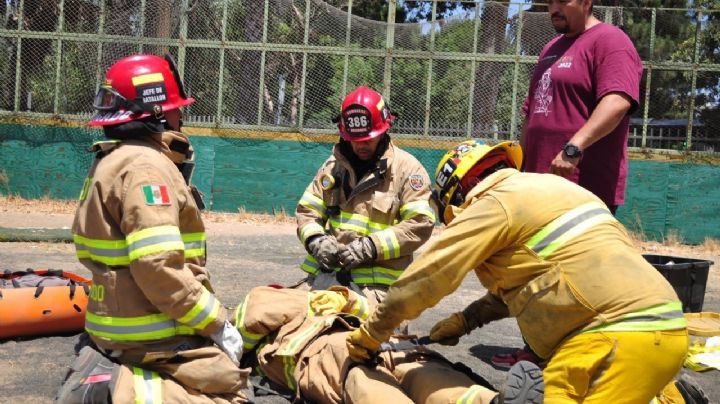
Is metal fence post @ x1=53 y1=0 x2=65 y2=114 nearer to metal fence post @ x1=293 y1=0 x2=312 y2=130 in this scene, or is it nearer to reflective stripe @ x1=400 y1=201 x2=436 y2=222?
A: metal fence post @ x1=293 y1=0 x2=312 y2=130

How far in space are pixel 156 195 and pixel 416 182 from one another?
232cm

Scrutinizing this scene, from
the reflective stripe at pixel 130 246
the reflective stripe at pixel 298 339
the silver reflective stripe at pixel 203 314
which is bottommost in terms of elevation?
the reflective stripe at pixel 298 339

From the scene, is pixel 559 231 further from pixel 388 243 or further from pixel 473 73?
pixel 473 73

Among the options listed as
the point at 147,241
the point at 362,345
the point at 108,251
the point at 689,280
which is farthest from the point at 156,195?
the point at 689,280

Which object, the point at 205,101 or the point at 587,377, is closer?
the point at 587,377

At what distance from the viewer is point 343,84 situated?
533 inches

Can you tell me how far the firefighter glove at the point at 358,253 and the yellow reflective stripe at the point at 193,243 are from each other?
A: 1469mm

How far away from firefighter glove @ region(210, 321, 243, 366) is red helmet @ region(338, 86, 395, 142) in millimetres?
1983

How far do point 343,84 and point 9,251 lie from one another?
6425mm

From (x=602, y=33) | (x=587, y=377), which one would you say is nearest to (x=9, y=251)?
(x=602, y=33)

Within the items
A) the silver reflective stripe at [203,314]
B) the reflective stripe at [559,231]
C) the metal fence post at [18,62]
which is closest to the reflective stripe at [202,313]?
the silver reflective stripe at [203,314]

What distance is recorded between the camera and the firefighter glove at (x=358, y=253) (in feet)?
16.1

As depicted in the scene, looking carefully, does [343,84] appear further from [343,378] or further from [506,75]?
[343,378]

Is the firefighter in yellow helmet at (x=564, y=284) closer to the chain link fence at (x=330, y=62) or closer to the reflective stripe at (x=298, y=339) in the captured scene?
the reflective stripe at (x=298, y=339)
